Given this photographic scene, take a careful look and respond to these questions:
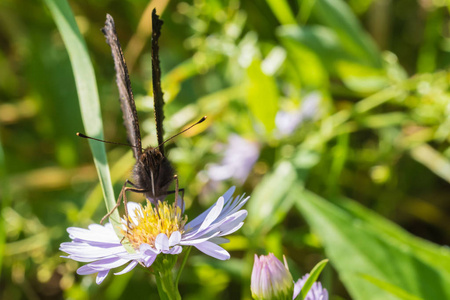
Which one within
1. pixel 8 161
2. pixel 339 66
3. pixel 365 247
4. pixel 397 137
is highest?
pixel 8 161

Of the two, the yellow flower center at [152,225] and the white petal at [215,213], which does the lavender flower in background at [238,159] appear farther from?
the white petal at [215,213]

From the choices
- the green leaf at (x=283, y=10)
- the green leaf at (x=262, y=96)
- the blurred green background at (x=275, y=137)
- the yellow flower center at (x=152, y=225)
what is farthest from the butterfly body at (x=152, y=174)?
the green leaf at (x=283, y=10)

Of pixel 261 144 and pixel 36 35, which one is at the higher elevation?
pixel 36 35

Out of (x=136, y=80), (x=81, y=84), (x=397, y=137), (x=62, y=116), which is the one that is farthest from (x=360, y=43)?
(x=62, y=116)

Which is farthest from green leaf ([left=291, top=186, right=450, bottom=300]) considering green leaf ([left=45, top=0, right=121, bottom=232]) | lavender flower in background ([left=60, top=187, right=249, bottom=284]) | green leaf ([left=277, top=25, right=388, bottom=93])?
green leaf ([left=277, top=25, right=388, bottom=93])

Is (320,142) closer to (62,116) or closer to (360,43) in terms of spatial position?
(360,43)

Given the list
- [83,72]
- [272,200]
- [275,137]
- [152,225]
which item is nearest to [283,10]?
[275,137]
